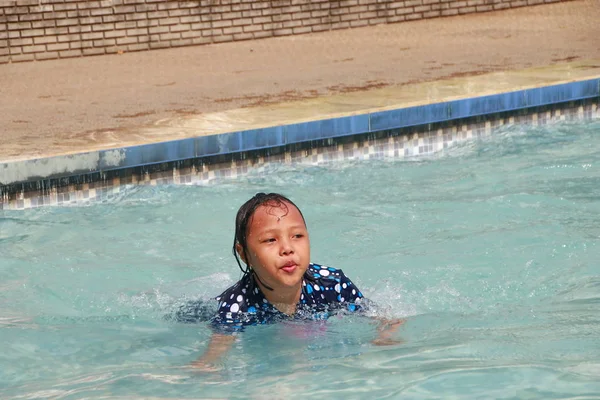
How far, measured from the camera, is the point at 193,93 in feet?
30.5

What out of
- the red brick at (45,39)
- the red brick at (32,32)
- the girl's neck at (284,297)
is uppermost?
the red brick at (32,32)

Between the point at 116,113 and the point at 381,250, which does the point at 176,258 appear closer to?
the point at 381,250

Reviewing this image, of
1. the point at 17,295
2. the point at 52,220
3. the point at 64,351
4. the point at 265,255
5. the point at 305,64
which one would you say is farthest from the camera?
the point at 305,64

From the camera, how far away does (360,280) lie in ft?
19.1

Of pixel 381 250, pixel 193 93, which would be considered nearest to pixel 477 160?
pixel 381 250

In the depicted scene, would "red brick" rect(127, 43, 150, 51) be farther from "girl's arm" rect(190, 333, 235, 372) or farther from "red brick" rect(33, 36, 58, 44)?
"girl's arm" rect(190, 333, 235, 372)

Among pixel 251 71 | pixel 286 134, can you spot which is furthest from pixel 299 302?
pixel 251 71

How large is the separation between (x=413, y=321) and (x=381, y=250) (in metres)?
1.57

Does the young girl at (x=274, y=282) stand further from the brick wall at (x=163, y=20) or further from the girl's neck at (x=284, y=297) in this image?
the brick wall at (x=163, y=20)

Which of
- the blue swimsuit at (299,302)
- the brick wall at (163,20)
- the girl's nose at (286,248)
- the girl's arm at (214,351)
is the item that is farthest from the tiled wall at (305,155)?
the brick wall at (163,20)

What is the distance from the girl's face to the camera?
4102 mm

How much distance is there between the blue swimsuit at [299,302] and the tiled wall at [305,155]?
262 cm

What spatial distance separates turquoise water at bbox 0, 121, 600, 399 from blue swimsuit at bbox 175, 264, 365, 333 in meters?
0.06

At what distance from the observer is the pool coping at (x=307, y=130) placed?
6.89m
